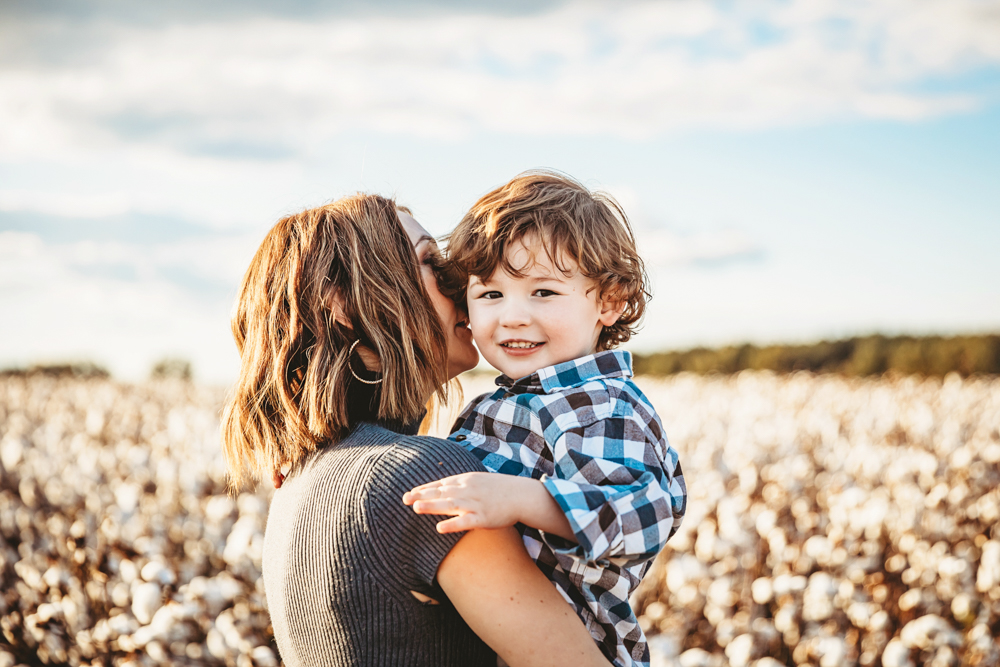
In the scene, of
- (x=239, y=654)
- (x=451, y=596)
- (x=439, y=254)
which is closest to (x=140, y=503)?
(x=239, y=654)

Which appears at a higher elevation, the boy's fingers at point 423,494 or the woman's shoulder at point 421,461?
the woman's shoulder at point 421,461

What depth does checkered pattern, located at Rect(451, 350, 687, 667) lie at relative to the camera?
4.58 ft

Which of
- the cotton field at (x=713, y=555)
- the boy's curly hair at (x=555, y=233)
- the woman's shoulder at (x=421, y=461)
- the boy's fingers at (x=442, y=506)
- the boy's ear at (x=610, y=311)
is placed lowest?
the cotton field at (x=713, y=555)

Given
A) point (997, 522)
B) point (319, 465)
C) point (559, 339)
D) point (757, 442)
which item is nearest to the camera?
point (319, 465)

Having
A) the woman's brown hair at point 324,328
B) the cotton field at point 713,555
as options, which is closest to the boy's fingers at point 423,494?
the woman's brown hair at point 324,328

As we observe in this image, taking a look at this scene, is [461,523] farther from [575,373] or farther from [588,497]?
[575,373]

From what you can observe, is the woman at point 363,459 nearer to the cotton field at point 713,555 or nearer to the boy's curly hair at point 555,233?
the boy's curly hair at point 555,233

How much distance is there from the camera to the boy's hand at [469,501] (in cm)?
125

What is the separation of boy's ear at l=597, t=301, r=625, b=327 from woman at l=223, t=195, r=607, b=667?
359 mm

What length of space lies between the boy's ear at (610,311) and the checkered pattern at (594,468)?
0.21m

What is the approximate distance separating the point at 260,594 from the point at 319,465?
199 centimetres

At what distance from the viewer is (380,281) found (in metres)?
1.61

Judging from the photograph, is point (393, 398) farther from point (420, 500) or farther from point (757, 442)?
point (757, 442)

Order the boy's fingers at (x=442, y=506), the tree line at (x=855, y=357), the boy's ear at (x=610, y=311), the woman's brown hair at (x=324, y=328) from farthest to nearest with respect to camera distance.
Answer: the tree line at (x=855, y=357), the boy's ear at (x=610, y=311), the woman's brown hair at (x=324, y=328), the boy's fingers at (x=442, y=506)
